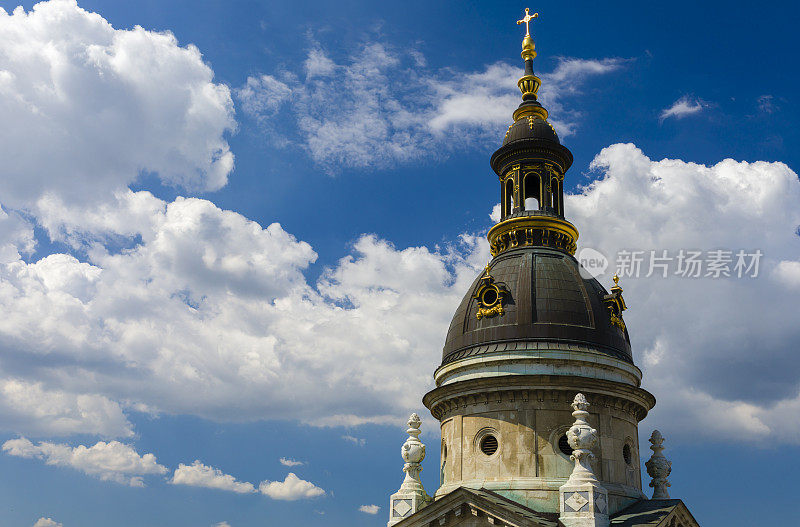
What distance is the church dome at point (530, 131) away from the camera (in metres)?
39.0

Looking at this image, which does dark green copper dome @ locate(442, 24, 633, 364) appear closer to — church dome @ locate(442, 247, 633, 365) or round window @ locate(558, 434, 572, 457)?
church dome @ locate(442, 247, 633, 365)

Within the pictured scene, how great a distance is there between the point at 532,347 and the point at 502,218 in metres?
9.06

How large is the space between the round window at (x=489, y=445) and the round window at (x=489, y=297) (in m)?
5.80

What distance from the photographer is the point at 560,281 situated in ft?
111

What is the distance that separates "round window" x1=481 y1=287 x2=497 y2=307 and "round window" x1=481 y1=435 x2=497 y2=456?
5802 mm

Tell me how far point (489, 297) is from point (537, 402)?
17.2 ft

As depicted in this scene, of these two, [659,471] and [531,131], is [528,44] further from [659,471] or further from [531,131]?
[659,471]

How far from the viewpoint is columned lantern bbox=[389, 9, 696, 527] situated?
2780 cm

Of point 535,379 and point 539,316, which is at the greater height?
point 539,316

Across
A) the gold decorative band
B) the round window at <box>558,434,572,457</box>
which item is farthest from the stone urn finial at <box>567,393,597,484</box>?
the gold decorative band

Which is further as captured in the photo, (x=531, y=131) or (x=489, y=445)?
(x=531, y=131)

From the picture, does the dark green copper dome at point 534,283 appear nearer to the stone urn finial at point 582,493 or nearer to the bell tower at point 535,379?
the bell tower at point 535,379

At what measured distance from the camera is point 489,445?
31484 millimetres

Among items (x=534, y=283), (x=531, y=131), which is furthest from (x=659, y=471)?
(x=531, y=131)
